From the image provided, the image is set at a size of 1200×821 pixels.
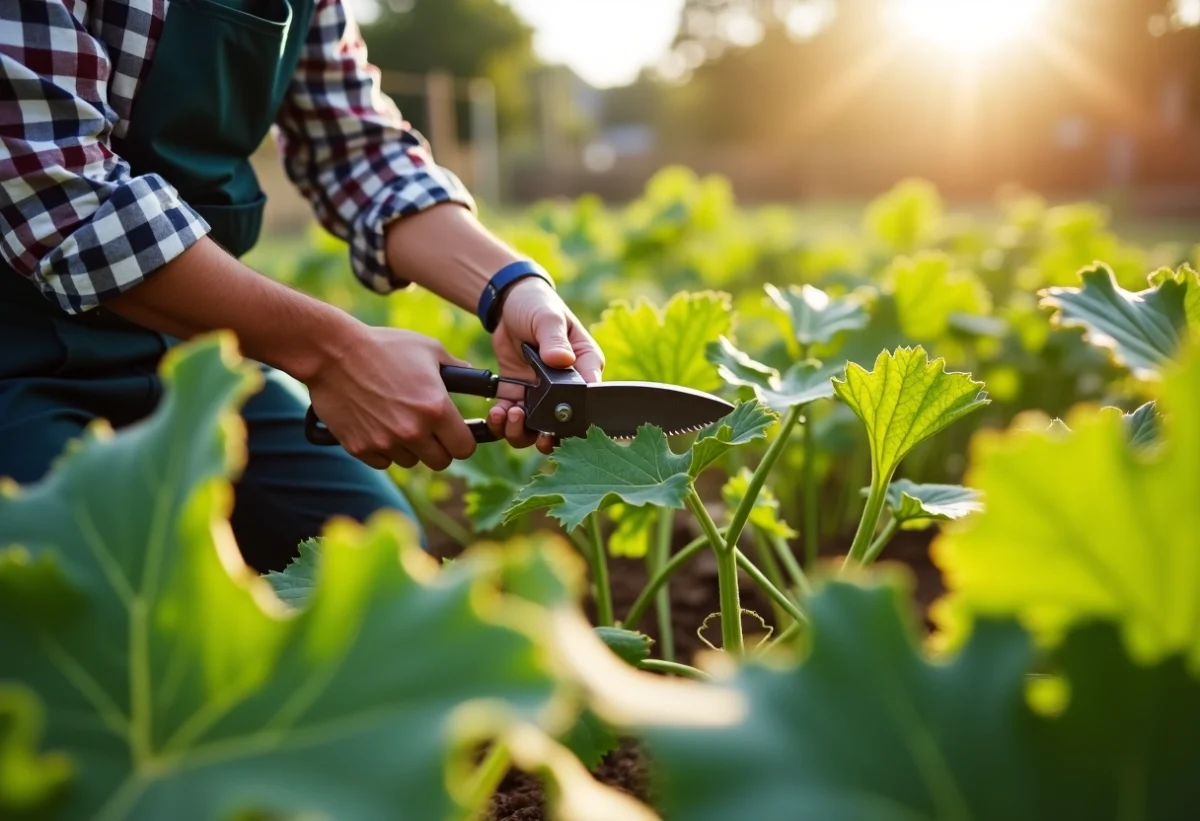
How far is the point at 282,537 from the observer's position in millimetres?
2051

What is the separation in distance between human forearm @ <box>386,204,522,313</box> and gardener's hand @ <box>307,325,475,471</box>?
37cm

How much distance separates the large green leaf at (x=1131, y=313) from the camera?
4.18ft

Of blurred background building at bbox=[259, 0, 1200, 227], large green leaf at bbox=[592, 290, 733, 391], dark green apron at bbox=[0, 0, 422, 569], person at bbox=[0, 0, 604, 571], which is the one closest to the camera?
person at bbox=[0, 0, 604, 571]

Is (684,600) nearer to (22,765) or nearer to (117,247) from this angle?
(117,247)

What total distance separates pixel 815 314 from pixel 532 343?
536mm

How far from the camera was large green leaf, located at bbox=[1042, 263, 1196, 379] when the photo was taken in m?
1.27

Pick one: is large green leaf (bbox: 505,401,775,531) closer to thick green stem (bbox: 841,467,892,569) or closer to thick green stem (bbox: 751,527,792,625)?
thick green stem (bbox: 841,467,892,569)

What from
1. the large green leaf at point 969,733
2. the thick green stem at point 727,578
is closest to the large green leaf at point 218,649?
the large green leaf at point 969,733

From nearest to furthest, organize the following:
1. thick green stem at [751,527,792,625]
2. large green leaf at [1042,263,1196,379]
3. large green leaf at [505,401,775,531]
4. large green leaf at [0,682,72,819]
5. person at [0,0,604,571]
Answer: large green leaf at [0,682,72,819], large green leaf at [1042,263,1196,379], large green leaf at [505,401,775,531], person at [0,0,604,571], thick green stem at [751,527,792,625]

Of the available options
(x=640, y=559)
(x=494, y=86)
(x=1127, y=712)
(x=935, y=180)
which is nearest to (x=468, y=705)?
(x=1127, y=712)

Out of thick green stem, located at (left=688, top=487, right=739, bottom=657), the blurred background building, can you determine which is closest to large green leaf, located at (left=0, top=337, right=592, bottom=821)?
thick green stem, located at (left=688, top=487, right=739, bottom=657)

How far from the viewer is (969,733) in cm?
67

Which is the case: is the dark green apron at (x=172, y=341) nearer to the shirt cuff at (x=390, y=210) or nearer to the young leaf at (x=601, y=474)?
the shirt cuff at (x=390, y=210)

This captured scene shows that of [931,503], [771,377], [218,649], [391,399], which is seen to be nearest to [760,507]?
[771,377]
